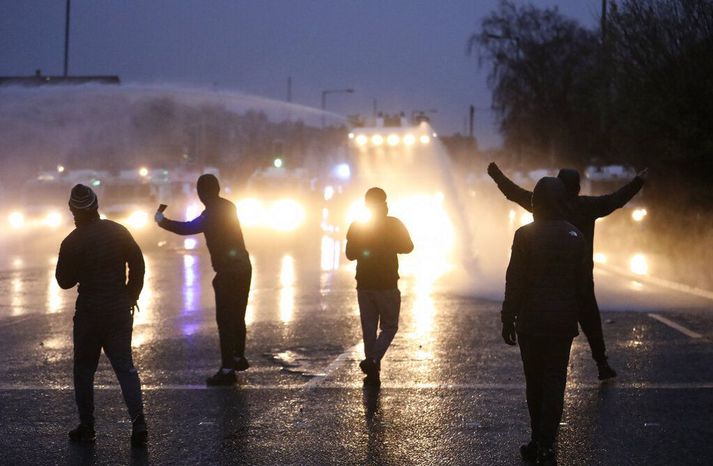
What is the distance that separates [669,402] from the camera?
817 cm

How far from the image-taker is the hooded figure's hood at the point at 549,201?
20.2 feet

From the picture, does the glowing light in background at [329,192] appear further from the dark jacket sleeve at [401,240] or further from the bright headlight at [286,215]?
the dark jacket sleeve at [401,240]

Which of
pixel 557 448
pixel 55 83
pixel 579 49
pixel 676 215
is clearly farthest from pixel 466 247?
pixel 579 49

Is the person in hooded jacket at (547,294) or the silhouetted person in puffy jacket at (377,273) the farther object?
the silhouetted person in puffy jacket at (377,273)

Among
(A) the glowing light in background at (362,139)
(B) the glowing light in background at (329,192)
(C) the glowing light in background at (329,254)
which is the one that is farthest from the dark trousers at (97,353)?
(B) the glowing light in background at (329,192)

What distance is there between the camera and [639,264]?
2352 centimetres

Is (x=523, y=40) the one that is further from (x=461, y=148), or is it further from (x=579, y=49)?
(x=461, y=148)

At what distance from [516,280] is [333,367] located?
13.4 feet

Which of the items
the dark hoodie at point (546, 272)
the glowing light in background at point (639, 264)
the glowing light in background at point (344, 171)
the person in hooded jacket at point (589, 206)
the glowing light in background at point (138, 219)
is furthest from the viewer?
the glowing light in background at point (344, 171)

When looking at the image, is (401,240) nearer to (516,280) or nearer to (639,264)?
(516,280)

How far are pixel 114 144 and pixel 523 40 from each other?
25984 millimetres

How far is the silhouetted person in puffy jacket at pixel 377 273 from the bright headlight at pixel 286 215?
2850 centimetres

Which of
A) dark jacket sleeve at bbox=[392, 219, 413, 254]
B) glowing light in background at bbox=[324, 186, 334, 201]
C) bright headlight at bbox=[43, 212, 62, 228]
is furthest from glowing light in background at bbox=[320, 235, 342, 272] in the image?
dark jacket sleeve at bbox=[392, 219, 413, 254]

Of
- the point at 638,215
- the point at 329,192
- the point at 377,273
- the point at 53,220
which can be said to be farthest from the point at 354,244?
the point at 638,215
